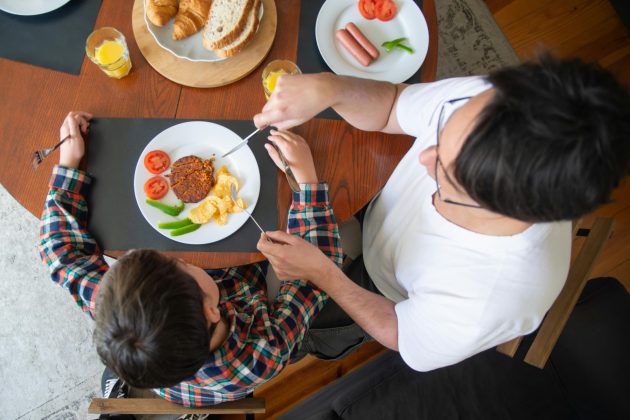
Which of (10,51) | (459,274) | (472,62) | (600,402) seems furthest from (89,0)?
(600,402)

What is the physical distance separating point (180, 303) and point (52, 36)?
106 centimetres

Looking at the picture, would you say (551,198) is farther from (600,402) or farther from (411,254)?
(600,402)

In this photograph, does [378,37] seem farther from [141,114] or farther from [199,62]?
[141,114]

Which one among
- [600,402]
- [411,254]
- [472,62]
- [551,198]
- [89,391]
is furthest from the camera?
[472,62]

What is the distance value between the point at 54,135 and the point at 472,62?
2144 mm

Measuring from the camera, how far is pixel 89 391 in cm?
221

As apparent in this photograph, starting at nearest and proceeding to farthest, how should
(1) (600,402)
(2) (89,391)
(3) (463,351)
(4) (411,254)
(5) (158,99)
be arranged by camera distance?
(3) (463,351) < (4) (411,254) < (5) (158,99) < (1) (600,402) < (2) (89,391)

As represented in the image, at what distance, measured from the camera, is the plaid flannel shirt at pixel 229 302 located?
127cm

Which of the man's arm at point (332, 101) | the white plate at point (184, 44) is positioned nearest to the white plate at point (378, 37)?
the man's arm at point (332, 101)

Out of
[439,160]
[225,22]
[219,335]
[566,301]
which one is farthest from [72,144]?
[566,301]

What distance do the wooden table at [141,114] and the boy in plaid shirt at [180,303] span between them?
0.23 feet

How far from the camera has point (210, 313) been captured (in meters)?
1.16

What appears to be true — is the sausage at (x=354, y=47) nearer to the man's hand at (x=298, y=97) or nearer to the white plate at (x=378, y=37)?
the white plate at (x=378, y=37)

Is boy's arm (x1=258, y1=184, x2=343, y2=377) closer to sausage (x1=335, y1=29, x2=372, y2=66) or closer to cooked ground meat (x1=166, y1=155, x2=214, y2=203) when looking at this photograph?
cooked ground meat (x1=166, y1=155, x2=214, y2=203)
